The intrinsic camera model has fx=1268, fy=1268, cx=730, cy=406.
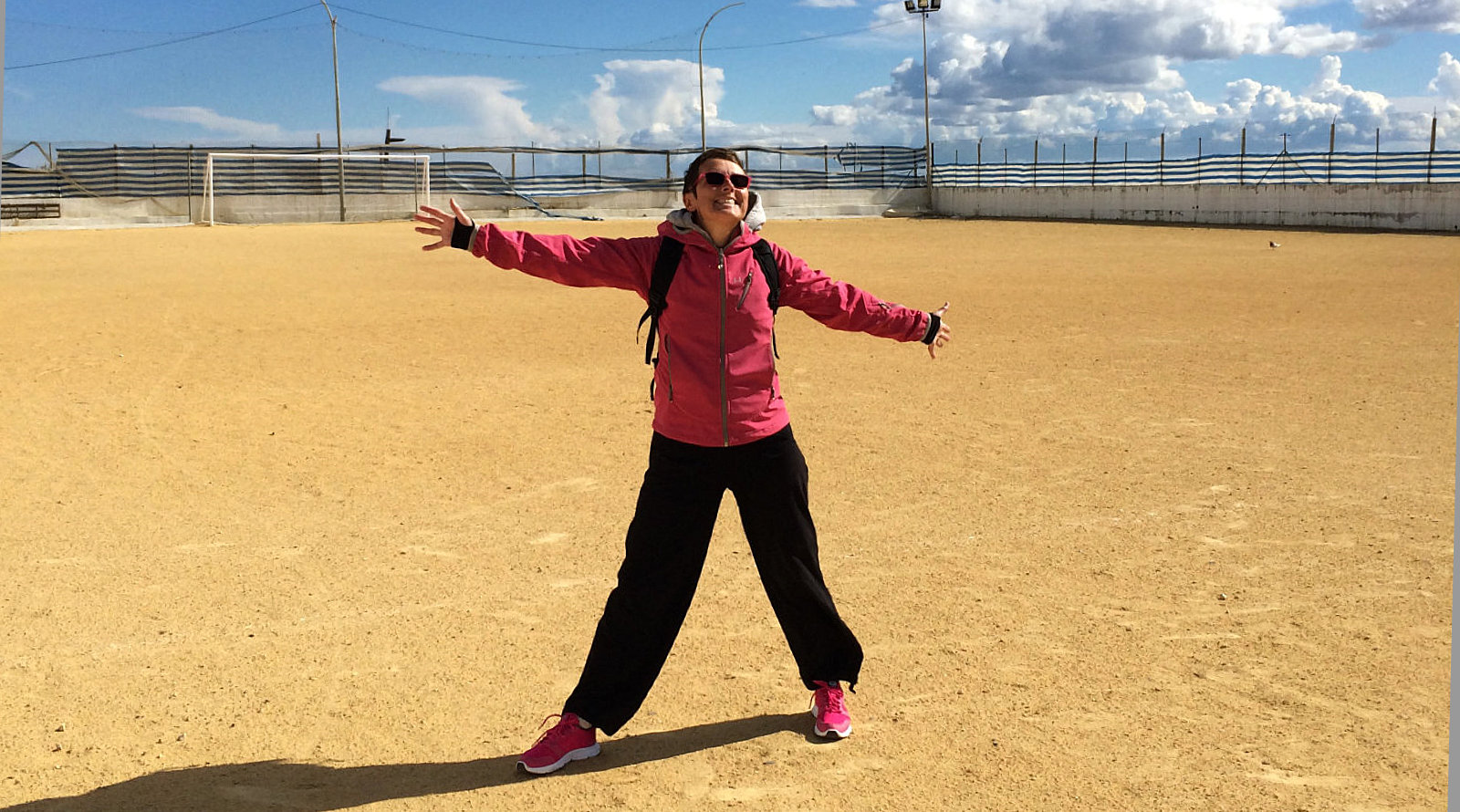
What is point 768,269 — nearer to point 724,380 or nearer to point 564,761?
point 724,380

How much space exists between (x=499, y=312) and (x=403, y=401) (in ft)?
17.6

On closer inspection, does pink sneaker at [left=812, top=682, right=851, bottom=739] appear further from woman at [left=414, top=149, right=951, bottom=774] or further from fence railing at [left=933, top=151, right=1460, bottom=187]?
fence railing at [left=933, top=151, right=1460, bottom=187]

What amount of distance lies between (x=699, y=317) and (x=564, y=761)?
1351mm

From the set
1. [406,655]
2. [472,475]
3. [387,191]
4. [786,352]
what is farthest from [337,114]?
[406,655]

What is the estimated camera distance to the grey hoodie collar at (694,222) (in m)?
3.53

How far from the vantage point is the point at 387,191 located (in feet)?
144

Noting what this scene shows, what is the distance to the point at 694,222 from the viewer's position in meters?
3.59

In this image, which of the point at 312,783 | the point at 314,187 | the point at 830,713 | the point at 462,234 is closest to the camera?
the point at 462,234

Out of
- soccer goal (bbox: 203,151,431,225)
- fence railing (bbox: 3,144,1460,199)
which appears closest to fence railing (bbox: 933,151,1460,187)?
fence railing (bbox: 3,144,1460,199)

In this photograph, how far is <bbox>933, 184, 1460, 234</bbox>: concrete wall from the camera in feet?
101

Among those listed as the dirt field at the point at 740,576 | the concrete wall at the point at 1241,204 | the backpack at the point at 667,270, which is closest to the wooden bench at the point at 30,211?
the dirt field at the point at 740,576

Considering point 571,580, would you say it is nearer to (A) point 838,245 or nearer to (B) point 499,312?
(B) point 499,312

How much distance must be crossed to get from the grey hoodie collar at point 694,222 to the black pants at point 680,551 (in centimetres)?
60

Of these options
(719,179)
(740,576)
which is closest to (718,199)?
(719,179)
